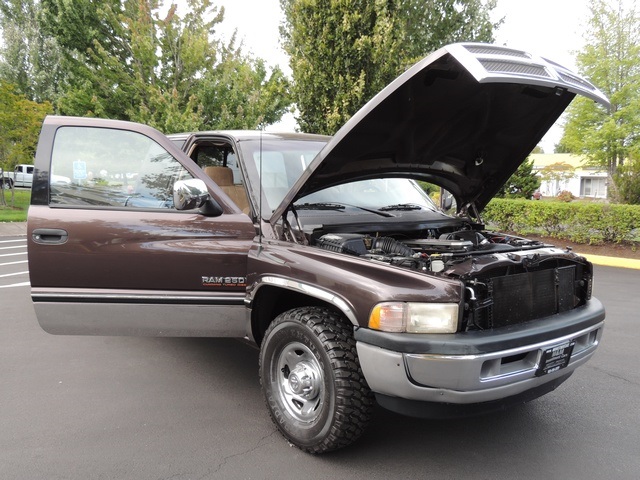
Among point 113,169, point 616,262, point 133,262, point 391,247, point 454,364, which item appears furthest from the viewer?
point 616,262

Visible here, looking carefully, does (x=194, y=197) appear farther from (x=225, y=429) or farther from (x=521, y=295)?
(x=521, y=295)

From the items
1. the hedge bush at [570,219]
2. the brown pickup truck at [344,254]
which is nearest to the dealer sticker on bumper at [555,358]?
→ the brown pickup truck at [344,254]

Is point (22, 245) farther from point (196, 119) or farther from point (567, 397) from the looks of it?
point (567, 397)

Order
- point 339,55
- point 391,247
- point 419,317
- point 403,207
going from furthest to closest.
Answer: point 339,55
point 403,207
point 391,247
point 419,317

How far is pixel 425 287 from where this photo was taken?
96.4 inches

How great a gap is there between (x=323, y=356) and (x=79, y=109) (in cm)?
1504

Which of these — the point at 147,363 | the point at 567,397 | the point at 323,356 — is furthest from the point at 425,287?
the point at 147,363

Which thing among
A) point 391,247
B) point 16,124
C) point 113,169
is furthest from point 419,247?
point 16,124

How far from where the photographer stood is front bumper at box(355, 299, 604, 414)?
2.32 metres

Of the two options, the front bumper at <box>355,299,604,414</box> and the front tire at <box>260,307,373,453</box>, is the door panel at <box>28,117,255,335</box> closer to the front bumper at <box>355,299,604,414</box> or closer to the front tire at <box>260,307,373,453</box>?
the front tire at <box>260,307,373,453</box>

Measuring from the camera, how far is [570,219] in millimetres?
11758

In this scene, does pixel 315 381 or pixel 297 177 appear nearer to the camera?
pixel 315 381

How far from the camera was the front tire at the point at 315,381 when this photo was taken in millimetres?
2596

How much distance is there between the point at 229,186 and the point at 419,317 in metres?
2.19
